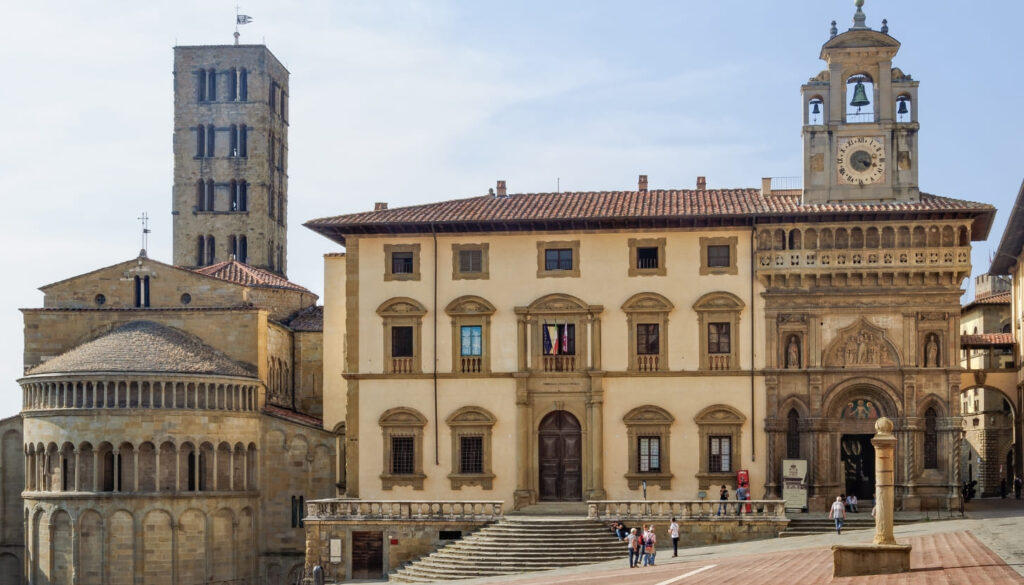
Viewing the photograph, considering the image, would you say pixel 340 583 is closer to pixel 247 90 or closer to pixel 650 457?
pixel 650 457

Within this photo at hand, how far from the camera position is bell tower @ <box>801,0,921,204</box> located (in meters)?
56.9

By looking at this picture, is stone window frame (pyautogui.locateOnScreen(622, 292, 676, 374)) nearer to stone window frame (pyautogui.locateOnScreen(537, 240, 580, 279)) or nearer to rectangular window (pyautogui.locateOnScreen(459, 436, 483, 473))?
stone window frame (pyautogui.locateOnScreen(537, 240, 580, 279))

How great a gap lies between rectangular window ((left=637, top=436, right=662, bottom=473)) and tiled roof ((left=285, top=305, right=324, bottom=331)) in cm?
2266

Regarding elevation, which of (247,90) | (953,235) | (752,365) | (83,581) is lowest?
(83,581)

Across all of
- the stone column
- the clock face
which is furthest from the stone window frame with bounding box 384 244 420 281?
the stone column

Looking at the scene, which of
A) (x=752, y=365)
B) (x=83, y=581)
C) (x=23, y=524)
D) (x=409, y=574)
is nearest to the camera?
(x=409, y=574)

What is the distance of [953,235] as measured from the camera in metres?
55.7

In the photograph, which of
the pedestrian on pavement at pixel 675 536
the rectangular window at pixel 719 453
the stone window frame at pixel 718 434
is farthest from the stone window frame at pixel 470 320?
the pedestrian on pavement at pixel 675 536

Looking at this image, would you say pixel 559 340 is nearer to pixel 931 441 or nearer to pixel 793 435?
pixel 793 435

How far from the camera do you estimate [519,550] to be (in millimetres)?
51875

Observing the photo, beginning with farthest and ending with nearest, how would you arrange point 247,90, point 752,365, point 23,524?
point 247,90
point 23,524
point 752,365

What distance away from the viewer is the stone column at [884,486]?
3625cm

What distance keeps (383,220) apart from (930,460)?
74.3ft

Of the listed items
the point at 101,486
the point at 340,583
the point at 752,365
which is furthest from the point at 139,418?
the point at 752,365
